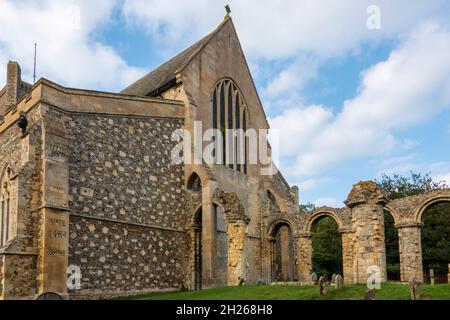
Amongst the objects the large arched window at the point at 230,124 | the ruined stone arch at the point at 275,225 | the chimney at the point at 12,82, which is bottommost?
the ruined stone arch at the point at 275,225

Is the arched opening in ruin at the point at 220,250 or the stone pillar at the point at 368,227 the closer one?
the stone pillar at the point at 368,227

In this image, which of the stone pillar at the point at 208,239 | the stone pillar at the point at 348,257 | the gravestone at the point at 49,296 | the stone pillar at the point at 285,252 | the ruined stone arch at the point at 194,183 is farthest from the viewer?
the stone pillar at the point at 285,252

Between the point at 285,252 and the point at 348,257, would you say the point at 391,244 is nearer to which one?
the point at 348,257

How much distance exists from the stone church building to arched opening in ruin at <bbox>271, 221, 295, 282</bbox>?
83 millimetres

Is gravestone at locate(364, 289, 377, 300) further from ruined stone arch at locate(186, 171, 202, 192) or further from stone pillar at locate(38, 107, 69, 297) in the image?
ruined stone arch at locate(186, 171, 202, 192)

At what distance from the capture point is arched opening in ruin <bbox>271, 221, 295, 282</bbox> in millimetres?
29375

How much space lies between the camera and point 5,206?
66.1ft

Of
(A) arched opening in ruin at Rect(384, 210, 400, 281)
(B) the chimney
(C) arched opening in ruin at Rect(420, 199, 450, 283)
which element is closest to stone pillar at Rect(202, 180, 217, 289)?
(B) the chimney

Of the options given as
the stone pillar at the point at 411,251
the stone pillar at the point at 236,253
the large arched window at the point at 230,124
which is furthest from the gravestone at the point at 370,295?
the large arched window at the point at 230,124

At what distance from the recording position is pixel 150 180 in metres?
22.3

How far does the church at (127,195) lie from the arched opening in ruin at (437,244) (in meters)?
17.8

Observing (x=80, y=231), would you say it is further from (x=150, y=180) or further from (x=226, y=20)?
(x=226, y=20)

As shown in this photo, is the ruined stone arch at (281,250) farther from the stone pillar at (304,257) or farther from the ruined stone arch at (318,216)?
the ruined stone arch at (318,216)

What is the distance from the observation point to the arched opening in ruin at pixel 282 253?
2938 cm
